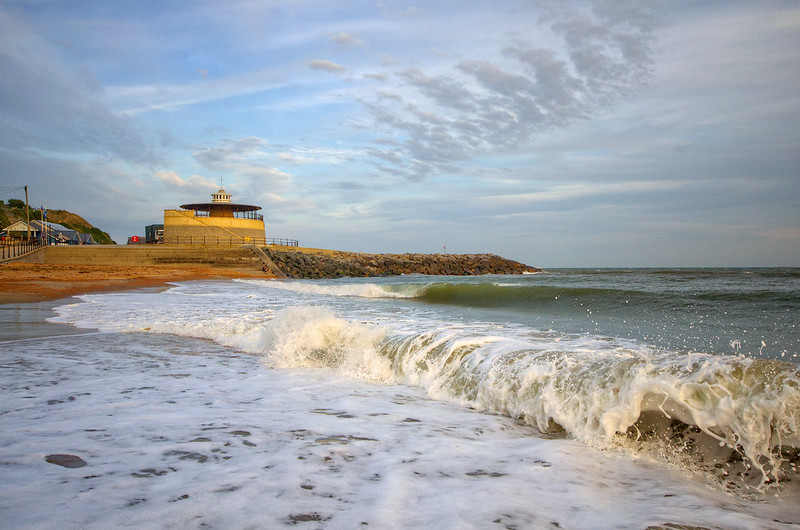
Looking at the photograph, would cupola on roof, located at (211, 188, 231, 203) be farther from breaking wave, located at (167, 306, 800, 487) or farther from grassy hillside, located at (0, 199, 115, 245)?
breaking wave, located at (167, 306, 800, 487)

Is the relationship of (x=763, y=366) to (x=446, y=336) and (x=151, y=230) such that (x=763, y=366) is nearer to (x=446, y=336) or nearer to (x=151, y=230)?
(x=446, y=336)

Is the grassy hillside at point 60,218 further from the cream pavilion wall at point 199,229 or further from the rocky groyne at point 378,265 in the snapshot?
the rocky groyne at point 378,265

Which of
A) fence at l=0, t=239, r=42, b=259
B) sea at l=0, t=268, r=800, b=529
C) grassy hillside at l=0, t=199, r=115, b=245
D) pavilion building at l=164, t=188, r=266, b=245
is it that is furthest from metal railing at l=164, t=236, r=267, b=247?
sea at l=0, t=268, r=800, b=529

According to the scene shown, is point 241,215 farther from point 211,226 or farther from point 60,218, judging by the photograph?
point 60,218

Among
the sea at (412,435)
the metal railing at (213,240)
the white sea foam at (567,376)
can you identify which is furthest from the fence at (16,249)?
the sea at (412,435)

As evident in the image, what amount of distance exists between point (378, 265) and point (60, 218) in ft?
233

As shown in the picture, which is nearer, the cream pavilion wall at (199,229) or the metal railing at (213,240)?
the metal railing at (213,240)

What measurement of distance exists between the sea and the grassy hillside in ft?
262

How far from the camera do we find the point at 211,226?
47.0m

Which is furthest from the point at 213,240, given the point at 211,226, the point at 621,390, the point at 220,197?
the point at 621,390

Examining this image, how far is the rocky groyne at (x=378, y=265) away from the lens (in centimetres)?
3603

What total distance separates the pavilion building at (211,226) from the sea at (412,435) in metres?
41.9

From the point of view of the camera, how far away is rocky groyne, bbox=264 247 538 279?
36031 mm

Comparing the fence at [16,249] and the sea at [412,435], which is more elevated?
the fence at [16,249]
